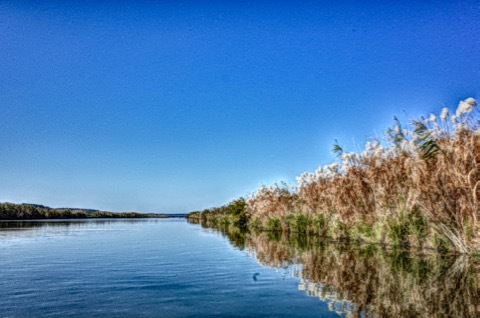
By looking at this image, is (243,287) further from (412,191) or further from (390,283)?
(412,191)

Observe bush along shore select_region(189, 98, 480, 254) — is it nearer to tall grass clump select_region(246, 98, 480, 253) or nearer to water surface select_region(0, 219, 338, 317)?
tall grass clump select_region(246, 98, 480, 253)


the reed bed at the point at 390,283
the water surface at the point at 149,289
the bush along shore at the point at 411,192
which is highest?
the bush along shore at the point at 411,192

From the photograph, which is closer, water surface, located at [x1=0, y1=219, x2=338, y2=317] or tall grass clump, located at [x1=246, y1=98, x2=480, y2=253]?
water surface, located at [x1=0, y1=219, x2=338, y2=317]

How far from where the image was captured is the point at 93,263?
29.7 feet

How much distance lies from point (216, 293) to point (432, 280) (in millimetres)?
3538

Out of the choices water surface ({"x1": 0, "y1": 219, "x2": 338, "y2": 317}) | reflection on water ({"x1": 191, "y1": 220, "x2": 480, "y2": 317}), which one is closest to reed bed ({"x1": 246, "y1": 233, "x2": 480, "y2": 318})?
reflection on water ({"x1": 191, "y1": 220, "x2": 480, "y2": 317})

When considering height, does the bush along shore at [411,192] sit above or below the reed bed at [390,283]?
above

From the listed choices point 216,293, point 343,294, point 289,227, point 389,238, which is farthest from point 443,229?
point 289,227

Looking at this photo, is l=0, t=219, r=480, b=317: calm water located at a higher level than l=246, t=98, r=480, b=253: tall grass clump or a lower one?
lower

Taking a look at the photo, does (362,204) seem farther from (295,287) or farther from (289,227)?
(289,227)

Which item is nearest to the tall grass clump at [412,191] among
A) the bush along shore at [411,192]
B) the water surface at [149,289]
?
the bush along shore at [411,192]

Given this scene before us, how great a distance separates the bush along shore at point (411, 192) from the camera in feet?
27.1

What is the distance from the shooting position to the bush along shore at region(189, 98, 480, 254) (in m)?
8.25

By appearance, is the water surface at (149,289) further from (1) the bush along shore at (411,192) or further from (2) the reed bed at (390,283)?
(1) the bush along shore at (411,192)
